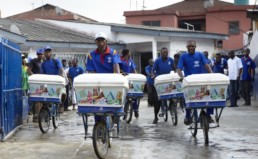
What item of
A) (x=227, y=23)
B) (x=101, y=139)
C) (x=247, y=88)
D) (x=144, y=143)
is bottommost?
(x=144, y=143)

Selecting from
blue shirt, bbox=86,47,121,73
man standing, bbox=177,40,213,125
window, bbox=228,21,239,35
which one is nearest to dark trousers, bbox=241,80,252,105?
man standing, bbox=177,40,213,125

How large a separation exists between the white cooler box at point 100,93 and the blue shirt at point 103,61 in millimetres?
1009

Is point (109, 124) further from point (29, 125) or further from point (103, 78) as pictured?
point (29, 125)

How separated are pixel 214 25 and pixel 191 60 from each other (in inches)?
1373

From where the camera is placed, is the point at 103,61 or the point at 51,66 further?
the point at 51,66

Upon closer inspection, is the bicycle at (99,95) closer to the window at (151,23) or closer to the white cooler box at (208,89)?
the white cooler box at (208,89)

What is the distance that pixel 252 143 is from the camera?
9.41 m

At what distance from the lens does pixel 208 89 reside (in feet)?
29.8

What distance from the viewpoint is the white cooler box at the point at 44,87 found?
10.9 metres

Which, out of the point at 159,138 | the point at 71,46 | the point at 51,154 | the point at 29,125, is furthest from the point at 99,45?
the point at 71,46

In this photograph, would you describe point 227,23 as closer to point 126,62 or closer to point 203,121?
point 126,62

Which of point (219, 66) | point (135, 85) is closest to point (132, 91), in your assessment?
point (135, 85)

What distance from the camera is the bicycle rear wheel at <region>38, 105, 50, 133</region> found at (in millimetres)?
11078

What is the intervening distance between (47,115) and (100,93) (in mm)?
4030
